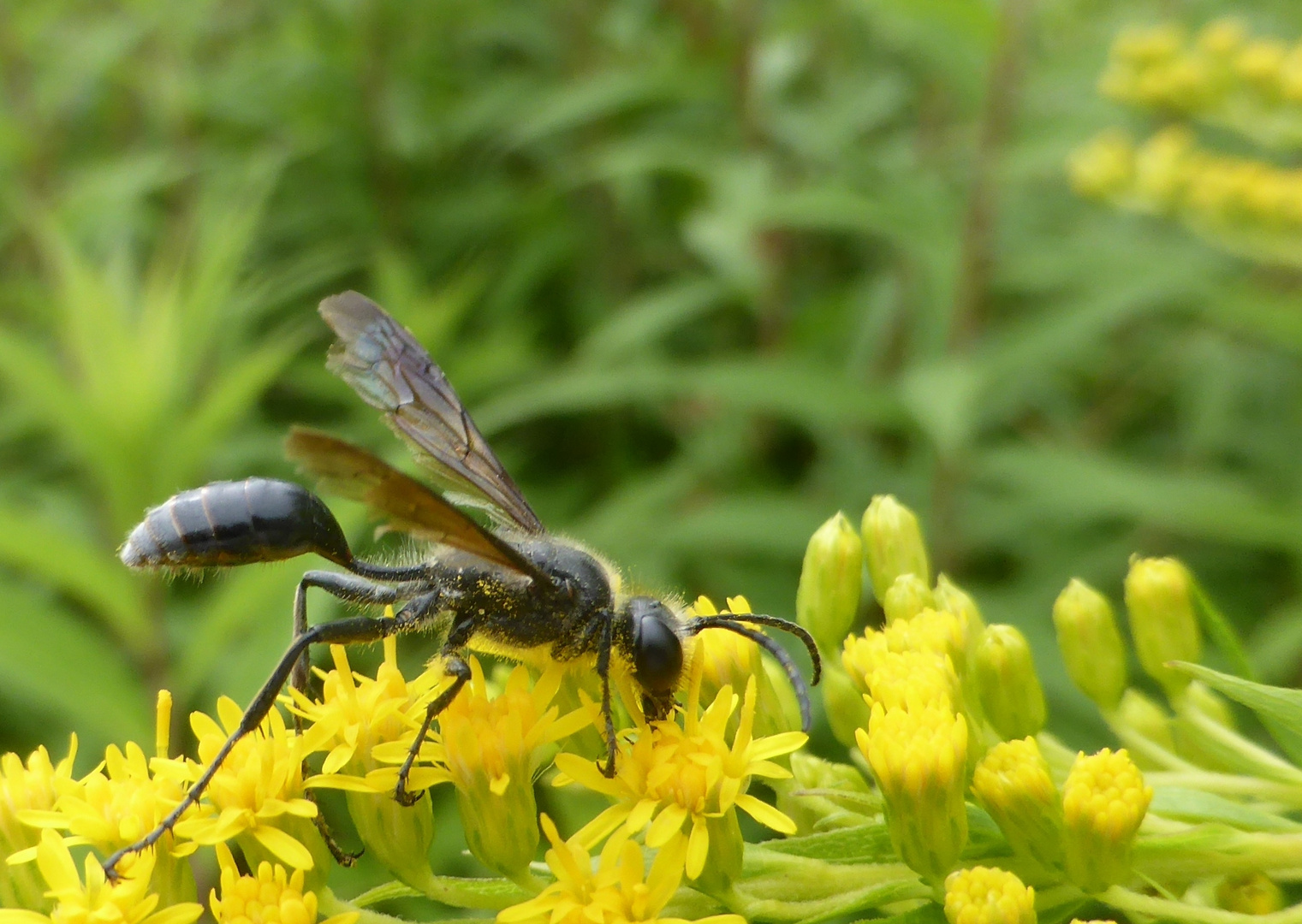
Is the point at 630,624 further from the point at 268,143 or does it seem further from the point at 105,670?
the point at 268,143

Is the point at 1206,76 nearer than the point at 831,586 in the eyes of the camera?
No

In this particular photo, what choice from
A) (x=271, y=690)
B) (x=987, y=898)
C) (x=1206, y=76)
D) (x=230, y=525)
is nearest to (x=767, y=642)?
(x=987, y=898)

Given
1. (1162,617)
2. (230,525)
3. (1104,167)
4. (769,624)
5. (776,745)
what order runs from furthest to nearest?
(1104,167) → (1162,617) → (230,525) → (769,624) → (776,745)

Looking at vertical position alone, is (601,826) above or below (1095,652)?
below

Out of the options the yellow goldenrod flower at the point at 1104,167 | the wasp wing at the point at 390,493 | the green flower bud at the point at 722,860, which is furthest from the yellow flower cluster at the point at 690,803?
the yellow goldenrod flower at the point at 1104,167

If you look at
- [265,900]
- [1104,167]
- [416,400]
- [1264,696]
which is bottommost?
[265,900]

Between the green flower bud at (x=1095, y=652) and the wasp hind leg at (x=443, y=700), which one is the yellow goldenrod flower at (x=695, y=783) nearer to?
the wasp hind leg at (x=443, y=700)

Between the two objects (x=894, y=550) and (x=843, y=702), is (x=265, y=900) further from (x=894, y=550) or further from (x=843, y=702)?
(x=894, y=550)

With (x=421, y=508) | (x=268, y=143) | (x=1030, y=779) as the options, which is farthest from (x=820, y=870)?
(x=268, y=143)
